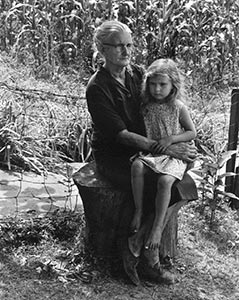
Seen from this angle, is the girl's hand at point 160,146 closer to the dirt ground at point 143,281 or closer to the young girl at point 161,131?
the young girl at point 161,131

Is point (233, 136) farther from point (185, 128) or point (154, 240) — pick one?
point (154, 240)

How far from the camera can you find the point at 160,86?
12.3 ft

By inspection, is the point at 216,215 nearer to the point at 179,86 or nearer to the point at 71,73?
the point at 179,86

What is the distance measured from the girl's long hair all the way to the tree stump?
23.3 inches

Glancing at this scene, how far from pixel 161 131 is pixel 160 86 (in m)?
0.29

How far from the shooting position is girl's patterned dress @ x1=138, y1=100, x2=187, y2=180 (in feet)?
12.5

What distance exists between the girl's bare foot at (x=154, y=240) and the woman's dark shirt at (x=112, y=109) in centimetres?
54

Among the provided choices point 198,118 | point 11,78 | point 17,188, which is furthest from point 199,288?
point 11,78

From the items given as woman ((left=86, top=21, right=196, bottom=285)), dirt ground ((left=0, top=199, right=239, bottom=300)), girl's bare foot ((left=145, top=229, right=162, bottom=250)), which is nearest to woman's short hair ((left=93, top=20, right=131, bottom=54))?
woman ((left=86, top=21, right=196, bottom=285))

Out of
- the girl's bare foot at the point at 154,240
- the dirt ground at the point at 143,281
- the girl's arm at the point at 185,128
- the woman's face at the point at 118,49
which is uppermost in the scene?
the woman's face at the point at 118,49

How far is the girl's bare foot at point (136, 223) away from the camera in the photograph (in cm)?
384

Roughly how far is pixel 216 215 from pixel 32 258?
171cm

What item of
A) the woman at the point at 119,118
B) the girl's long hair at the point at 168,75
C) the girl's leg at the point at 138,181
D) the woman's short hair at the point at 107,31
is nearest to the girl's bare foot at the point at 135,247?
the woman at the point at 119,118

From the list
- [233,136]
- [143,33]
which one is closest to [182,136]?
[233,136]
